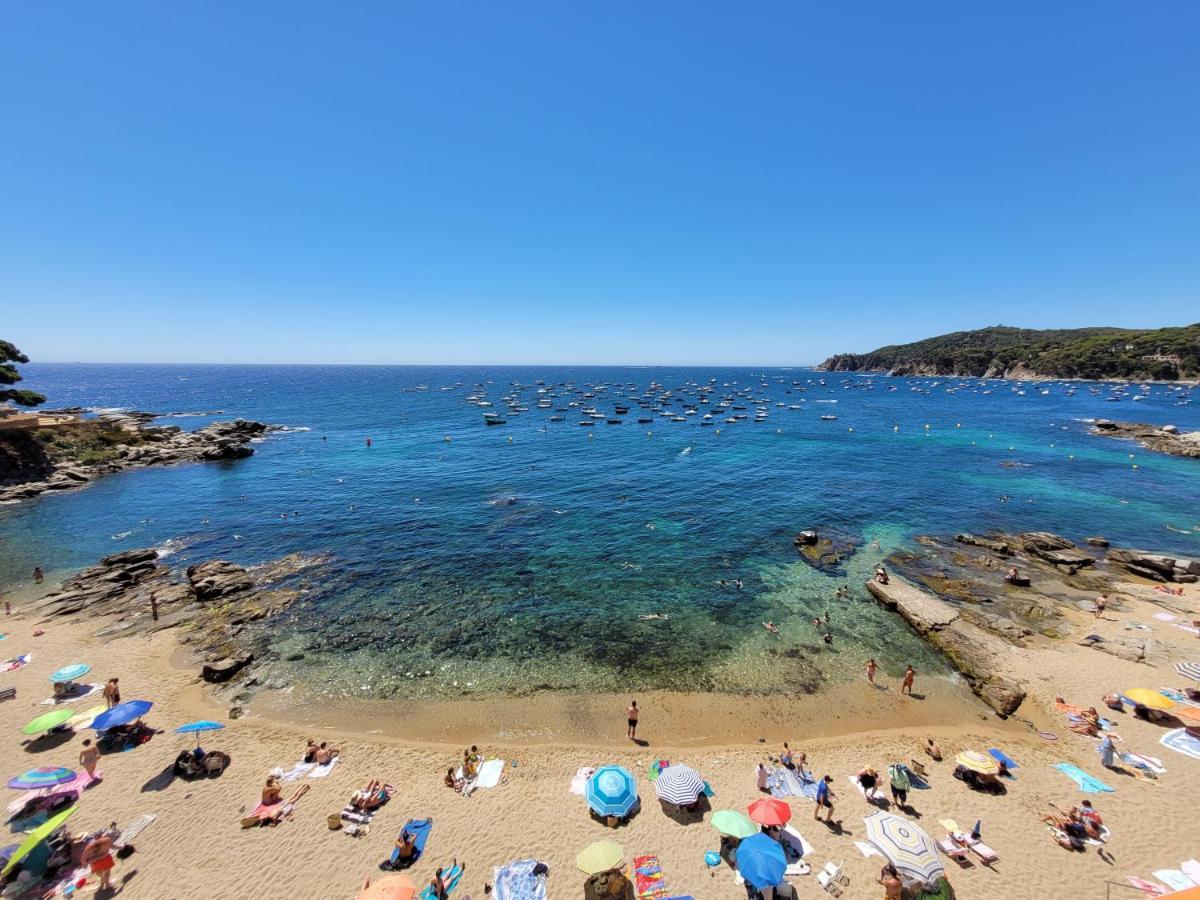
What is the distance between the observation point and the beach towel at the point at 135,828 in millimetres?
13820

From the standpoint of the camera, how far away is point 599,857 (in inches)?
508

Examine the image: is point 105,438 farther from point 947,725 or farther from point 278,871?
point 947,725

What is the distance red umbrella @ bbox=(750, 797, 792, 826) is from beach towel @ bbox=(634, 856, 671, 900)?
311 cm

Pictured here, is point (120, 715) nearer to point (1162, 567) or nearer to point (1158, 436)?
point (1162, 567)

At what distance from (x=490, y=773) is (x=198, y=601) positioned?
79.2ft

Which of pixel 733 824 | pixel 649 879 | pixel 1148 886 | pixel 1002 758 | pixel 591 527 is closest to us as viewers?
pixel 1148 886

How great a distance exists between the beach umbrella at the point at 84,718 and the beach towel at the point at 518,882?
18.5 meters

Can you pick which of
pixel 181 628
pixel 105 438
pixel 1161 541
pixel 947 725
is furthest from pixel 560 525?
pixel 105 438

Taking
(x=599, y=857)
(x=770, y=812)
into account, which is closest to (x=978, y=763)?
(x=770, y=812)

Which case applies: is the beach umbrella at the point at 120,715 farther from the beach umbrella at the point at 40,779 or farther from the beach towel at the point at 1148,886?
the beach towel at the point at 1148,886

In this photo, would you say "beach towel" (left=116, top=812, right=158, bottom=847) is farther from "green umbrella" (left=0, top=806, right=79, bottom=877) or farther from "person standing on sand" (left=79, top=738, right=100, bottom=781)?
"person standing on sand" (left=79, top=738, right=100, bottom=781)

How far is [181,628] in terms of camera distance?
1016 inches

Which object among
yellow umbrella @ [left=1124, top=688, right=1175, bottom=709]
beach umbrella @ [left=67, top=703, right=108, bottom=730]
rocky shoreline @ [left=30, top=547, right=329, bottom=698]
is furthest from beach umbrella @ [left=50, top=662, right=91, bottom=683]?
yellow umbrella @ [left=1124, top=688, right=1175, bottom=709]

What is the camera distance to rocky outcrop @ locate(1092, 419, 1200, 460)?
61938 mm
